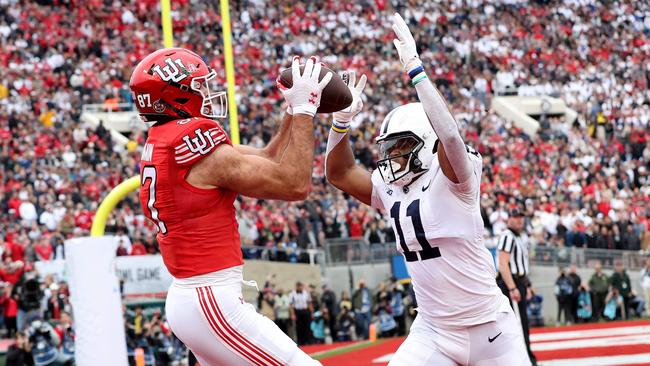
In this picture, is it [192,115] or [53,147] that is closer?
[192,115]

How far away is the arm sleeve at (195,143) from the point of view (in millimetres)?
4355

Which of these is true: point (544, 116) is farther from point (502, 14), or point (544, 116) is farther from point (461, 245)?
point (461, 245)

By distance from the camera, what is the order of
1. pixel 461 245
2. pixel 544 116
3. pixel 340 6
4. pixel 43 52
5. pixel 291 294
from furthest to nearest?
pixel 340 6 < pixel 544 116 < pixel 43 52 < pixel 291 294 < pixel 461 245

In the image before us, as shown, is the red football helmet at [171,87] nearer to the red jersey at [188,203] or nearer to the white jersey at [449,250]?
the red jersey at [188,203]

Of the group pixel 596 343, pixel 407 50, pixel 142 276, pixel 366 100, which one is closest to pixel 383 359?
pixel 596 343

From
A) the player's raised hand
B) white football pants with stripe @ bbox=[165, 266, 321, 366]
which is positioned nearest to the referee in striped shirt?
the player's raised hand

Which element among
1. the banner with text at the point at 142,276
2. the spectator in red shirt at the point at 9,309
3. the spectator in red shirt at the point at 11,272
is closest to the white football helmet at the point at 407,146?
the banner with text at the point at 142,276

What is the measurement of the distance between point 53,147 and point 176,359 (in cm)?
777

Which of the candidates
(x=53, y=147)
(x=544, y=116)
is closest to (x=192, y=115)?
(x=53, y=147)

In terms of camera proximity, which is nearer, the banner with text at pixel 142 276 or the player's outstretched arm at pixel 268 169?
the player's outstretched arm at pixel 268 169

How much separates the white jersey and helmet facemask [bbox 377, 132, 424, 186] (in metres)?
0.08

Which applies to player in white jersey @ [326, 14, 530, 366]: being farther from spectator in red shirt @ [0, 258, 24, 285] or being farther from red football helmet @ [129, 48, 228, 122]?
spectator in red shirt @ [0, 258, 24, 285]

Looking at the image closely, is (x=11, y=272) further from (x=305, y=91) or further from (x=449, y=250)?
(x=305, y=91)

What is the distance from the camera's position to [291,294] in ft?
49.6
